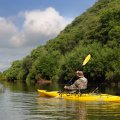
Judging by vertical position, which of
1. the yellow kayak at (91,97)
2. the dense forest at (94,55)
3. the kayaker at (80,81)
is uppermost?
the dense forest at (94,55)

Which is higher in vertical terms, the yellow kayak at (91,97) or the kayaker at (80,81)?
the kayaker at (80,81)

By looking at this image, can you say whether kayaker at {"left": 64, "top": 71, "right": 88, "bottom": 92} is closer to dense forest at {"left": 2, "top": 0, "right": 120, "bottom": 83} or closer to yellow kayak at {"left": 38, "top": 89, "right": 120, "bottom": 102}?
yellow kayak at {"left": 38, "top": 89, "right": 120, "bottom": 102}

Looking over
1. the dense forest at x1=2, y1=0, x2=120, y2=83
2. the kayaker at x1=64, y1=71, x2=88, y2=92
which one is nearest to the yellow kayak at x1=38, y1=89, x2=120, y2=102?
the kayaker at x1=64, y1=71, x2=88, y2=92

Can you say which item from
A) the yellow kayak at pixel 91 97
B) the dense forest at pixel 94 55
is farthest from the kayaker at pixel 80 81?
the dense forest at pixel 94 55

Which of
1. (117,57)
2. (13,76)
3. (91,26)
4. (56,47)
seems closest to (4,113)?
(117,57)

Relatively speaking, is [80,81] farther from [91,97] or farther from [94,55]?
[94,55]

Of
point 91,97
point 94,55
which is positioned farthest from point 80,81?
point 94,55

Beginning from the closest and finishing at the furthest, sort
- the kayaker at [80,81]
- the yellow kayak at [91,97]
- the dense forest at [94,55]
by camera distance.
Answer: the yellow kayak at [91,97] → the kayaker at [80,81] → the dense forest at [94,55]

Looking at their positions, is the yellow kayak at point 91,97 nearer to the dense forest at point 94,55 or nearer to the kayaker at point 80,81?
the kayaker at point 80,81

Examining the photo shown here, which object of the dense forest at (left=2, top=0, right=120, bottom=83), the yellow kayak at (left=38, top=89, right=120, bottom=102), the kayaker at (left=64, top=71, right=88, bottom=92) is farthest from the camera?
the dense forest at (left=2, top=0, right=120, bottom=83)

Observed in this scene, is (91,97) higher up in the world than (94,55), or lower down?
lower down

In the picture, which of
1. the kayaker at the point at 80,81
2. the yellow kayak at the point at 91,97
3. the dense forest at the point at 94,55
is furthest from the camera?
the dense forest at the point at 94,55

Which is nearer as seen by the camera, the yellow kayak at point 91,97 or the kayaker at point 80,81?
the yellow kayak at point 91,97

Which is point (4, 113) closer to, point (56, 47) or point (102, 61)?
point (102, 61)
